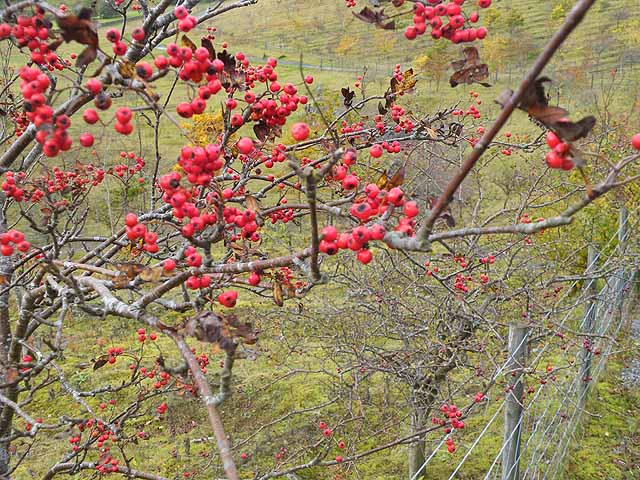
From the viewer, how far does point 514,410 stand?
3.03 m

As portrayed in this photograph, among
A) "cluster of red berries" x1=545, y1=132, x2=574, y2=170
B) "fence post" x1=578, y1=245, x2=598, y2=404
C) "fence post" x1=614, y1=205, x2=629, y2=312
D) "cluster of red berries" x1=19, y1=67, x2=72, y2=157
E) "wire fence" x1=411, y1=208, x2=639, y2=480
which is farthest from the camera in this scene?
"fence post" x1=614, y1=205, x2=629, y2=312

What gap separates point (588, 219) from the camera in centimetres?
885

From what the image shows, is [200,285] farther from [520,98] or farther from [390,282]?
[390,282]

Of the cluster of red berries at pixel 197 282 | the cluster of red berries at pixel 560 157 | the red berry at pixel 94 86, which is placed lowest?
the cluster of red berries at pixel 197 282

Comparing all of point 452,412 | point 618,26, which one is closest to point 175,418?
point 452,412

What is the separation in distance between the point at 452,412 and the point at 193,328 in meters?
2.69

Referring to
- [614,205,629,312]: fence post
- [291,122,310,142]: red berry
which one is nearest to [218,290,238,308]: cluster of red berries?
[291,122,310,142]: red berry

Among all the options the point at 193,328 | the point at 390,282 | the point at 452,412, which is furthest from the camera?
the point at 390,282

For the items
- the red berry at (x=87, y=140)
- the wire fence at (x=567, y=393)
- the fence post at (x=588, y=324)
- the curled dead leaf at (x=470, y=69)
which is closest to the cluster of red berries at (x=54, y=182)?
the red berry at (x=87, y=140)

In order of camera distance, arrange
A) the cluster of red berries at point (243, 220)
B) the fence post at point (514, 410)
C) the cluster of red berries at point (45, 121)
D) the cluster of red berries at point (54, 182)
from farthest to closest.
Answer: the fence post at point (514, 410)
the cluster of red berries at point (54, 182)
the cluster of red berries at point (243, 220)
the cluster of red berries at point (45, 121)

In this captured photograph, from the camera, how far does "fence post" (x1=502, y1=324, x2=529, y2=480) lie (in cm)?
299

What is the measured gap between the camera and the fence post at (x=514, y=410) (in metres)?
2.99

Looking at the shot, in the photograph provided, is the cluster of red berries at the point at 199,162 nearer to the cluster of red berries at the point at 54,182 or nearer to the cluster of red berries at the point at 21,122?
the cluster of red berries at the point at 54,182

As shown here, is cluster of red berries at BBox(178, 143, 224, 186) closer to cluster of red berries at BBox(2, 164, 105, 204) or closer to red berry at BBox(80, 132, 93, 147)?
red berry at BBox(80, 132, 93, 147)
